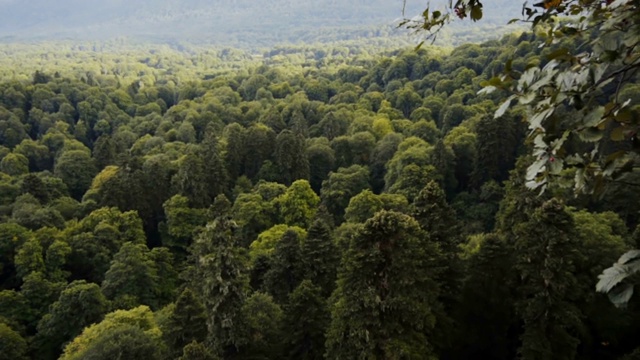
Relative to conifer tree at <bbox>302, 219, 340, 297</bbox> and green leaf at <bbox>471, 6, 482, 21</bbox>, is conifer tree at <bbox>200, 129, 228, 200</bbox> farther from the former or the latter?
green leaf at <bbox>471, 6, 482, 21</bbox>

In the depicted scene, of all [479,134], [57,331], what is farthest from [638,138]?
[479,134]

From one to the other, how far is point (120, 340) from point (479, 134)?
42.8 meters

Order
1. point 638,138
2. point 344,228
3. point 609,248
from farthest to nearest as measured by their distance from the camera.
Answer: point 344,228, point 609,248, point 638,138

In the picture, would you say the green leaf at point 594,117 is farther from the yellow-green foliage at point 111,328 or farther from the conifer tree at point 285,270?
the conifer tree at point 285,270

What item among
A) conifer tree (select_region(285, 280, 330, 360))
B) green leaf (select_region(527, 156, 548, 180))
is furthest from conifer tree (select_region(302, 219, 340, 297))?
green leaf (select_region(527, 156, 548, 180))

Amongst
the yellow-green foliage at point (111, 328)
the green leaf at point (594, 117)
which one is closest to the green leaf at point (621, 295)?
the green leaf at point (594, 117)

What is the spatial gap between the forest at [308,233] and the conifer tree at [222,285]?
102 millimetres

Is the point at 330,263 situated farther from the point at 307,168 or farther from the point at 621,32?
the point at 307,168

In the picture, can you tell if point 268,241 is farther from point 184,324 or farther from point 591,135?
point 591,135

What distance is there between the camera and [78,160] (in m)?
68.9

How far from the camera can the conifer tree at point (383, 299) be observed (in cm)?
1806

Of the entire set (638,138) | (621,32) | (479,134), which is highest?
(621,32)

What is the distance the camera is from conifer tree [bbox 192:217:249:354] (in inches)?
889

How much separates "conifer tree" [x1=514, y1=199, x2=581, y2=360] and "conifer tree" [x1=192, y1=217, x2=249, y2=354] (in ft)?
44.9
